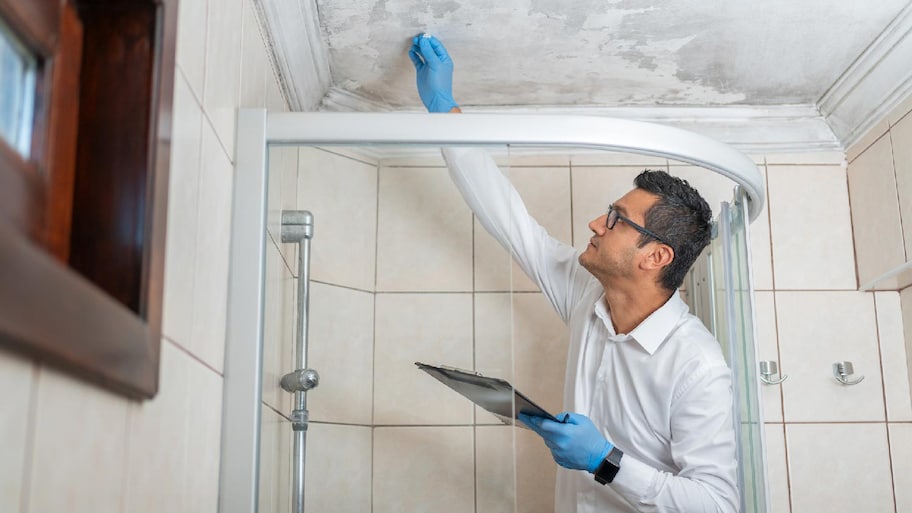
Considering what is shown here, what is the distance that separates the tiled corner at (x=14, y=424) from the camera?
70 centimetres

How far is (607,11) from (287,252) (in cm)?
88

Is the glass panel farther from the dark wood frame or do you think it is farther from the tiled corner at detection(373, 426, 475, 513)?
the tiled corner at detection(373, 426, 475, 513)

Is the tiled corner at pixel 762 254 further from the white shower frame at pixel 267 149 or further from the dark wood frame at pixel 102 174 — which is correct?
the dark wood frame at pixel 102 174

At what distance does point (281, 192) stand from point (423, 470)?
1.61ft

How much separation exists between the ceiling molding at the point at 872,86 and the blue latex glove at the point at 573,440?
43.6 inches

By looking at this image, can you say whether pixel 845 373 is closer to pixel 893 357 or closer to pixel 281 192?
pixel 893 357

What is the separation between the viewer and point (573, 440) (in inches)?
61.9

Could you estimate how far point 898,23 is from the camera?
6.66 feet

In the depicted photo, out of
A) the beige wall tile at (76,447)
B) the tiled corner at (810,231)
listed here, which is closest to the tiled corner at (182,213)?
the beige wall tile at (76,447)

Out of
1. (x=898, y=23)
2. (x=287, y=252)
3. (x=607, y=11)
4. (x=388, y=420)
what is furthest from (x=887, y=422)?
(x=287, y=252)

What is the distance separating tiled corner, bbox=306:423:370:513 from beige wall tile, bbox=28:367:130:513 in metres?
0.51

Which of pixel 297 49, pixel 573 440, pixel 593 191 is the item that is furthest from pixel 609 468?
pixel 297 49

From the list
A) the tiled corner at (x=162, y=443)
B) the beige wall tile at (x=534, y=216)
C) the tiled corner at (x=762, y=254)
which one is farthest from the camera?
the tiled corner at (x=762, y=254)

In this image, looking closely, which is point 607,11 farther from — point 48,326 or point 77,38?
point 48,326
